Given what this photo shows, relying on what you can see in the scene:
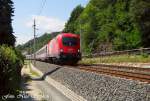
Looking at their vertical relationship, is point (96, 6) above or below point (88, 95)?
above

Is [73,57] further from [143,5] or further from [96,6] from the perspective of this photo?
[96,6]

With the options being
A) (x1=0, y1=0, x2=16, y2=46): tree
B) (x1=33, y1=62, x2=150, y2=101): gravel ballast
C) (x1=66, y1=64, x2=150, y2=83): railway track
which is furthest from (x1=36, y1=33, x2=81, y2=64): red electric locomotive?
(x1=33, y1=62, x2=150, y2=101): gravel ballast

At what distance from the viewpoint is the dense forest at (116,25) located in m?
71.2

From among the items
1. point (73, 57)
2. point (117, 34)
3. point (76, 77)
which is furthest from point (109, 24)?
point (76, 77)

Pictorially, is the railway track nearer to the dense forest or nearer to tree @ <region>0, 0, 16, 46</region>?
tree @ <region>0, 0, 16, 46</region>

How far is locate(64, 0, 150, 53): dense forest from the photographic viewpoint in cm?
7125

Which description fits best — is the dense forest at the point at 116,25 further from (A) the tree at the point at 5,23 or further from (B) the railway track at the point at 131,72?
(B) the railway track at the point at 131,72

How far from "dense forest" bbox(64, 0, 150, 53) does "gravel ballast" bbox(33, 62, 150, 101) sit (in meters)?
48.0

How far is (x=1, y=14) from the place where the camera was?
150ft

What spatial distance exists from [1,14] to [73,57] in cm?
865

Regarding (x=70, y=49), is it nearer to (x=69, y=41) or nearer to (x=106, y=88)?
(x=69, y=41)

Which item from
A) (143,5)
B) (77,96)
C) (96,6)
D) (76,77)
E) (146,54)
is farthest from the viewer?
(96,6)

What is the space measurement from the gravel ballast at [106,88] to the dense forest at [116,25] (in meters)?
48.0

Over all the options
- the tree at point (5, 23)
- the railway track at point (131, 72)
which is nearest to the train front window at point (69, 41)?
the tree at point (5, 23)
